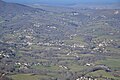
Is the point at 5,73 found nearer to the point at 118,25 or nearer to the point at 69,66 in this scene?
the point at 69,66

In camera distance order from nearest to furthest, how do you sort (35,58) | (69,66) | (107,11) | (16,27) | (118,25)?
1. (69,66)
2. (35,58)
3. (16,27)
4. (118,25)
5. (107,11)

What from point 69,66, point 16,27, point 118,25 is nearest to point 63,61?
point 69,66

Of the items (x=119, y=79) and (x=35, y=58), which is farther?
(x=35, y=58)

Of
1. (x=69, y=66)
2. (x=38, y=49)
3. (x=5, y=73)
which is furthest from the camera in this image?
(x=38, y=49)

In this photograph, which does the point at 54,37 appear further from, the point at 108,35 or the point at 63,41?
the point at 108,35

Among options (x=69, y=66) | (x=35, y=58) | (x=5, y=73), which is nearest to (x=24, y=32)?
(x=35, y=58)

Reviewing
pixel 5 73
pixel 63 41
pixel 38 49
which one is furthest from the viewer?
pixel 63 41
